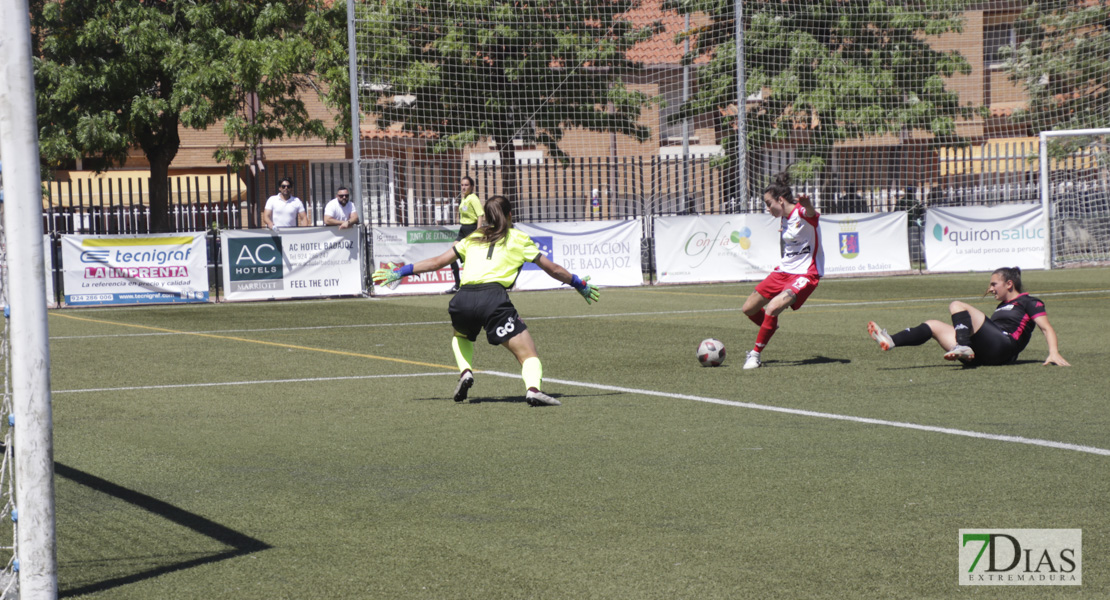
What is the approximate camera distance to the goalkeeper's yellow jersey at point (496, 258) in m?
9.08

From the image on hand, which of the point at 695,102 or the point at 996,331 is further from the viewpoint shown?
the point at 695,102

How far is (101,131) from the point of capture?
2866 centimetres

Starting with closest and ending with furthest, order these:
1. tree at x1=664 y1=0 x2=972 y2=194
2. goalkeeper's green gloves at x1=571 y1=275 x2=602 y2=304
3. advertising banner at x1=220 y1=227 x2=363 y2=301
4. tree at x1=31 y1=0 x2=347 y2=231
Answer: goalkeeper's green gloves at x1=571 y1=275 x2=602 y2=304, advertising banner at x1=220 y1=227 x2=363 y2=301, tree at x1=664 y1=0 x2=972 y2=194, tree at x1=31 y1=0 x2=347 y2=231

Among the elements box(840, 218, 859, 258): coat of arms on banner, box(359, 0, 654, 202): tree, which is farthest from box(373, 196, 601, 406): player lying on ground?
box(840, 218, 859, 258): coat of arms on banner

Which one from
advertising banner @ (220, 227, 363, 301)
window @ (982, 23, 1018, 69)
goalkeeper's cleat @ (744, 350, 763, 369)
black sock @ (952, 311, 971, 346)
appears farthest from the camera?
window @ (982, 23, 1018, 69)

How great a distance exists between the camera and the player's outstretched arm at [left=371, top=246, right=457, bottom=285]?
9.13 m

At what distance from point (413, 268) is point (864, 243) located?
16.9 m

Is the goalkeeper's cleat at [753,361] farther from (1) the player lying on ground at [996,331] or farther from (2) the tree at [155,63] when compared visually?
(2) the tree at [155,63]

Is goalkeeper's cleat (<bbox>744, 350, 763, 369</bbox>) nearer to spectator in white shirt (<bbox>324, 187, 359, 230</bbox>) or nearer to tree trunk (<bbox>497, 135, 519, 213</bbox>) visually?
spectator in white shirt (<bbox>324, 187, 359, 230</bbox>)

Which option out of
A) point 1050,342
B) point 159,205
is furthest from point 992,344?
point 159,205

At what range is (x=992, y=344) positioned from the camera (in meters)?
10.3

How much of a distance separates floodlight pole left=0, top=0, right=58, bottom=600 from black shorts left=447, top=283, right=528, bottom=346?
4.87m

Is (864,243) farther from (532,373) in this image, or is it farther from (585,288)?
(532,373)

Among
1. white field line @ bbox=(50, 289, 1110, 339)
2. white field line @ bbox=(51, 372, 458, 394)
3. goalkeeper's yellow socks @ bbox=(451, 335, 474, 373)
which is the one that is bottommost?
white field line @ bbox=(50, 289, 1110, 339)
